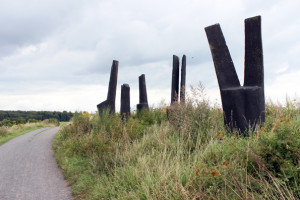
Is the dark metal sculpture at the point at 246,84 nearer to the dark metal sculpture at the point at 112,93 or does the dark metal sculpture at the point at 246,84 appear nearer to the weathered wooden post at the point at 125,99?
the weathered wooden post at the point at 125,99

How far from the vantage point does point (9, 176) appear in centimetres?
648

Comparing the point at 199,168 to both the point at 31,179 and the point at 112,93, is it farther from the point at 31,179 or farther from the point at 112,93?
the point at 112,93

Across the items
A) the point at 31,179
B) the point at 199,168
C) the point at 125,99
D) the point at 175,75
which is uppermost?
the point at 175,75

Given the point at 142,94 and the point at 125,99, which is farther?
the point at 142,94

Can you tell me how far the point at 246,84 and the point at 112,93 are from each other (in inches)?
281

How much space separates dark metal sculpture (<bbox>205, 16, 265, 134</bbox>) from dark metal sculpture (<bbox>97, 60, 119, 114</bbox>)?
6.24 meters

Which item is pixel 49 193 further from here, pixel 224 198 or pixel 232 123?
pixel 232 123

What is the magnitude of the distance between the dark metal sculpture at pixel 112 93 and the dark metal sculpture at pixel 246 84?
20.5 ft

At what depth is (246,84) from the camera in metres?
6.57

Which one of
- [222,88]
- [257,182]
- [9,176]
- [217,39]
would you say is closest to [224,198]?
[257,182]

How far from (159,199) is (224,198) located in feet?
2.78

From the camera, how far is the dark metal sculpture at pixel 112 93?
466 inches

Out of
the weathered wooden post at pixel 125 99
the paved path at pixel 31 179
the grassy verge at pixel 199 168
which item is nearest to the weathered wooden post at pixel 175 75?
the weathered wooden post at pixel 125 99

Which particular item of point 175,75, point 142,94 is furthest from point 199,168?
point 142,94
